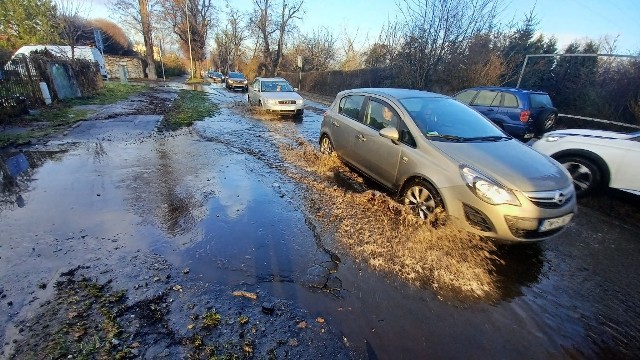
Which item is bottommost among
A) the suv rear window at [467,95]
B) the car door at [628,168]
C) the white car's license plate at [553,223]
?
the white car's license plate at [553,223]

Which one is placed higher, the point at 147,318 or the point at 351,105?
the point at 351,105

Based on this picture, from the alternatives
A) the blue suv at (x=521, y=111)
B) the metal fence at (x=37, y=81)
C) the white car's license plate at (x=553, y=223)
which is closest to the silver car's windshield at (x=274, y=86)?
the metal fence at (x=37, y=81)

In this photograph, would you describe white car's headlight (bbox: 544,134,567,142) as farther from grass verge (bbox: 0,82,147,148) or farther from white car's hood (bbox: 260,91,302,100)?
grass verge (bbox: 0,82,147,148)

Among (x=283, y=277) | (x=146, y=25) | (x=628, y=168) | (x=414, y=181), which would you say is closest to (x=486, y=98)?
(x=628, y=168)

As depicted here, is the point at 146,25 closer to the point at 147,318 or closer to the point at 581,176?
the point at 147,318

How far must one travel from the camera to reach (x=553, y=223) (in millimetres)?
3436

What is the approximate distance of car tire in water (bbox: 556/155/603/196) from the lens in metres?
5.31

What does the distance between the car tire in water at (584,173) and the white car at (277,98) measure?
992 centimetres

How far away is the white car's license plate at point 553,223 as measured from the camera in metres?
3.37

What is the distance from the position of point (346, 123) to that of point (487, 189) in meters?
3.08

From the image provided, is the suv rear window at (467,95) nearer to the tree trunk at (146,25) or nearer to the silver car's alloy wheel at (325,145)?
the silver car's alloy wheel at (325,145)

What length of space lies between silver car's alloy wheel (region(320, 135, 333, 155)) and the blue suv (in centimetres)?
487

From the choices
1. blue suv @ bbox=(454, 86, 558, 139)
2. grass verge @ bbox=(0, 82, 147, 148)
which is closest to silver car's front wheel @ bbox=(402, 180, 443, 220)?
blue suv @ bbox=(454, 86, 558, 139)

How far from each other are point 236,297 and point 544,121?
10.1m
